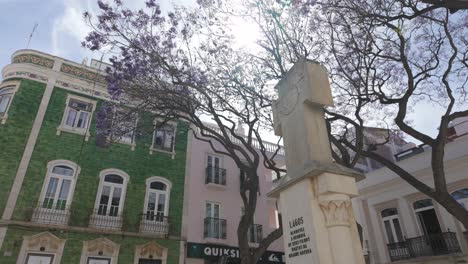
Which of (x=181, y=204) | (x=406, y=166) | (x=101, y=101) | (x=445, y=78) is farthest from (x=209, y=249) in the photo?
(x=445, y=78)

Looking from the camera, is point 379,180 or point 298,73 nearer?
point 298,73

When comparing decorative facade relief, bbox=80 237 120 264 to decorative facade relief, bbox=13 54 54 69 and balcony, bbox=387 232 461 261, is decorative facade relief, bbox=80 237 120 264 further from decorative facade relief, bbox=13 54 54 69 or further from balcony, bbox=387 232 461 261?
balcony, bbox=387 232 461 261

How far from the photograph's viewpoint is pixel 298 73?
18.6 ft

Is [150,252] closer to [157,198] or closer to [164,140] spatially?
[157,198]

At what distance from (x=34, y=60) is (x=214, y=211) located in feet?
40.3

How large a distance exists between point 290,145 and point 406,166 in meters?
14.0

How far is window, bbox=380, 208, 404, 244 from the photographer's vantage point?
1673cm

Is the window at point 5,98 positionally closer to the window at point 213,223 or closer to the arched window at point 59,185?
the arched window at point 59,185

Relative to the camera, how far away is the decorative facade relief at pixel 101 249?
14484 millimetres

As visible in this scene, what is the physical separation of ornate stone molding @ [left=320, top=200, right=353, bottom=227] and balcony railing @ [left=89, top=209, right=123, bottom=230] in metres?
13.3

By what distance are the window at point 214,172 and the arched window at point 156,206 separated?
98.4 inches

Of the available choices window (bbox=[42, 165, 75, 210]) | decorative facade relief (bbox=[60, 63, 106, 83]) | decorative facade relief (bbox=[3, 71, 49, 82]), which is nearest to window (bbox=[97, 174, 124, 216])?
window (bbox=[42, 165, 75, 210])

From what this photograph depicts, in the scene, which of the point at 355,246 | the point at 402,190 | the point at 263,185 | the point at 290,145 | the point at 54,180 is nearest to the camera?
the point at 355,246

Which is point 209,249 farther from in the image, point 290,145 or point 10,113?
point 290,145
